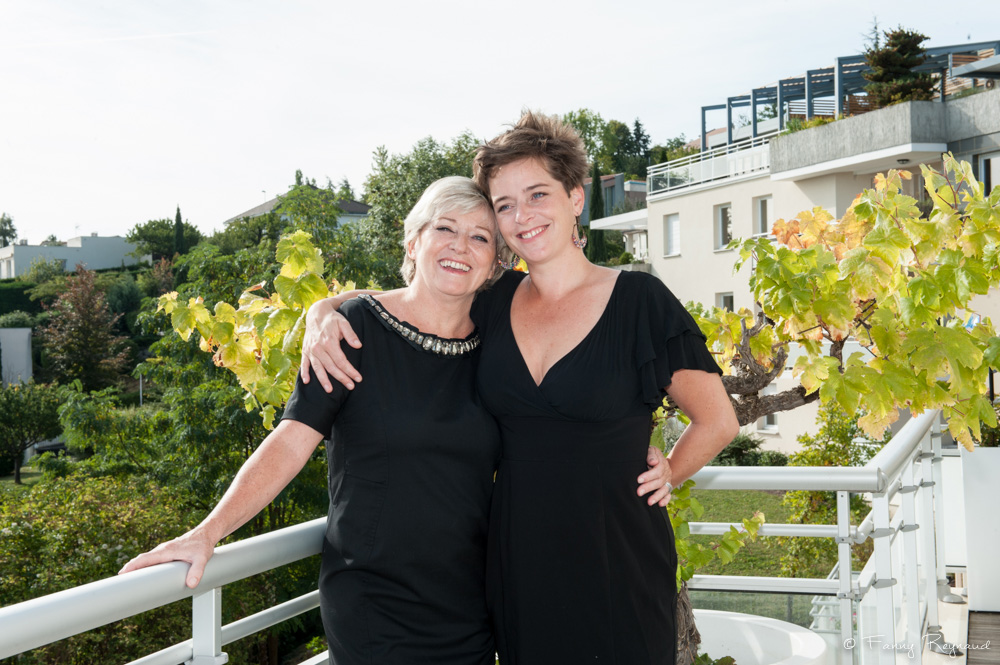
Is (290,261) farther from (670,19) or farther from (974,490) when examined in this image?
(670,19)

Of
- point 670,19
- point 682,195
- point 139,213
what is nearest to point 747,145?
point 682,195

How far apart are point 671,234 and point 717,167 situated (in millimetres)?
2866

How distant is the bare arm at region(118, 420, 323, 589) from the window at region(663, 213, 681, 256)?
2425 centimetres

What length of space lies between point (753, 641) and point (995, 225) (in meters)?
2.31


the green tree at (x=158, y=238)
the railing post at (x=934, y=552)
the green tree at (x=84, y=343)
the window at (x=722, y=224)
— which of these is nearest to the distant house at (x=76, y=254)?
the green tree at (x=158, y=238)

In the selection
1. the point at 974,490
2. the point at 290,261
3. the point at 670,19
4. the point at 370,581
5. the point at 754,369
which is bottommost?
the point at 974,490

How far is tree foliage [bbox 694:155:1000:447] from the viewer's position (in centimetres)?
245

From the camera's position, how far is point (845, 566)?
2.45 m

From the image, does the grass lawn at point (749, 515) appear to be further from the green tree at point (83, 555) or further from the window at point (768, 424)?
the green tree at point (83, 555)

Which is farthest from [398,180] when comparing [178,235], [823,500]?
[178,235]

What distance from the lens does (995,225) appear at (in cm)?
251

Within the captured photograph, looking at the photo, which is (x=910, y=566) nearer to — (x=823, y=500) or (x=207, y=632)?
(x=207, y=632)

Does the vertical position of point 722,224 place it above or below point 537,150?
above

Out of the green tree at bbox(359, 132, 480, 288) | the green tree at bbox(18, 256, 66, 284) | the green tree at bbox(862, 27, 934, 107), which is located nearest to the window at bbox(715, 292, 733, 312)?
the green tree at bbox(862, 27, 934, 107)
